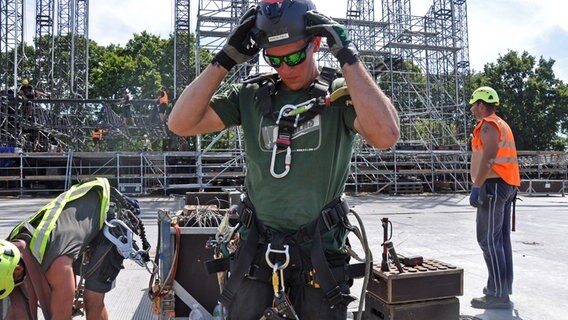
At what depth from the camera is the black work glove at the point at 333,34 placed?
1.82m

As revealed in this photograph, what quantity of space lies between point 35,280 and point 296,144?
7.03 ft

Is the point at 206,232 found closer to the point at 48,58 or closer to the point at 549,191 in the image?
the point at 549,191

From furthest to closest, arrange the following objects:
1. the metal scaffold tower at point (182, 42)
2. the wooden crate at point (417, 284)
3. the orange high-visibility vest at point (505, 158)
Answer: the metal scaffold tower at point (182, 42) → the orange high-visibility vest at point (505, 158) → the wooden crate at point (417, 284)

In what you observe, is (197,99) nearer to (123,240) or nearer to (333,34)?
(333,34)

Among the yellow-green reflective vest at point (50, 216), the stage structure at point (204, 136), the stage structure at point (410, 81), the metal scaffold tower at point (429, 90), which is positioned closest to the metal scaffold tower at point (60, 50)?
the stage structure at point (204, 136)

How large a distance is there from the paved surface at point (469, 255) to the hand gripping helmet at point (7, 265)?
1569 mm

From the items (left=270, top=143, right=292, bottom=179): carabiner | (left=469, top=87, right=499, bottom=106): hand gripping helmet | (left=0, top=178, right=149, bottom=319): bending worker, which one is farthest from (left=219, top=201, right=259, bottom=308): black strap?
(left=469, top=87, right=499, bottom=106): hand gripping helmet

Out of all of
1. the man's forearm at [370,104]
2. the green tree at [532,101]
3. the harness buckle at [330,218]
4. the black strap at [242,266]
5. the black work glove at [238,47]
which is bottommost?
the black strap at [242,266]

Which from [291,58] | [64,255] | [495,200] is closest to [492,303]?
[495,200]

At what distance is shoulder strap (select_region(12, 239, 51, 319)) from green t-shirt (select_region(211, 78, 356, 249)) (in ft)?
5.86

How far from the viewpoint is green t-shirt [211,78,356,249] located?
1.95 metres

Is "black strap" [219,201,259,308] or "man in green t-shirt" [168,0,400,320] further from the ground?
"man in green t-shirt" [168,0,400,320]

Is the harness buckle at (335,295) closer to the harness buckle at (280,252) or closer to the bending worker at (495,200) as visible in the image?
the harness buckle at (280,252)

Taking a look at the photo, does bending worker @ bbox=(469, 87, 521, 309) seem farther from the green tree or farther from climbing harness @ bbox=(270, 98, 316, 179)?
the green tree
